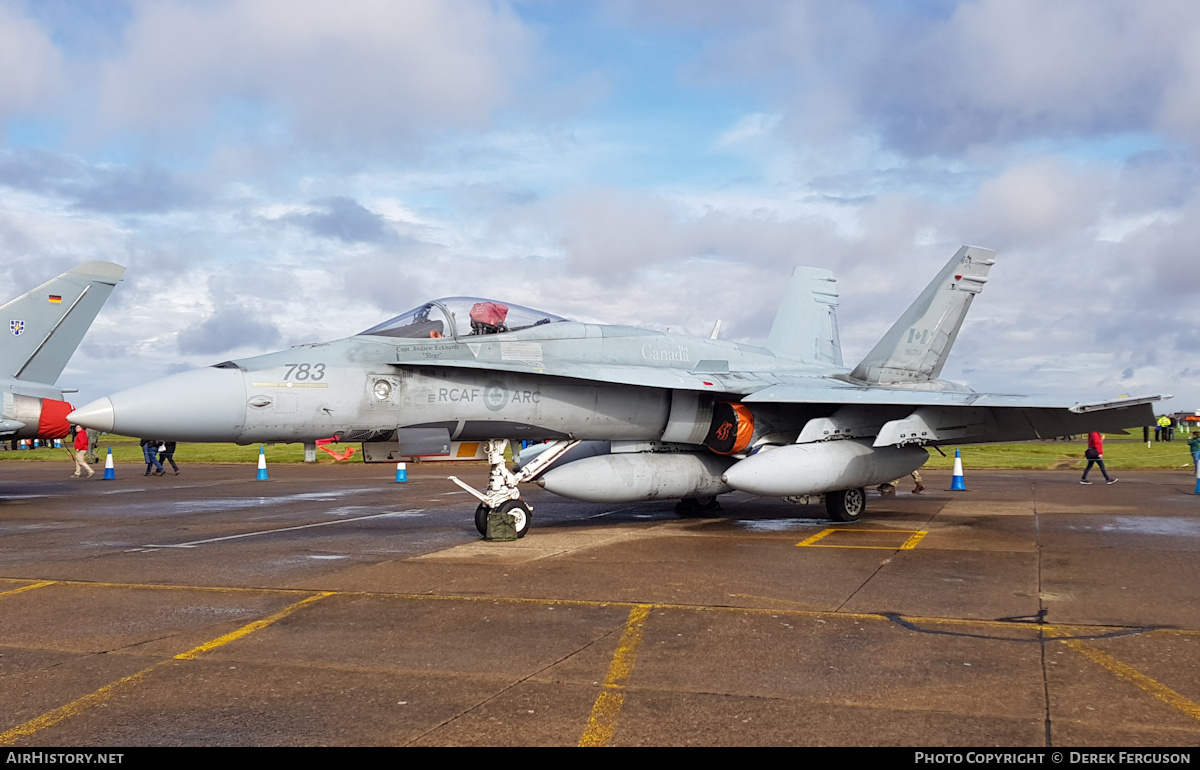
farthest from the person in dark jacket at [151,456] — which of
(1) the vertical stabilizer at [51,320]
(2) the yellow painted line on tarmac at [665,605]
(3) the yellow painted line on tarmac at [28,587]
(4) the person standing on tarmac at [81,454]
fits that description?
(2) the yellow painted line on tarmac at [665,605]

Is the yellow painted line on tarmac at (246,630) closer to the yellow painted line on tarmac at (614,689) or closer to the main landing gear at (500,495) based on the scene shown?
the yellow painted line on tarmac at (614,689)

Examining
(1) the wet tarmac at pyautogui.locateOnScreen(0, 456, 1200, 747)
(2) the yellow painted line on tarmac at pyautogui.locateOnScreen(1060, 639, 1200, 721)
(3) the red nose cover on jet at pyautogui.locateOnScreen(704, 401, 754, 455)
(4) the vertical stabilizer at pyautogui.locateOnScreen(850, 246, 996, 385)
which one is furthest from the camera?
(4) the vertical stabilizer at pyautogui.locateOnScreen(850, 246, 996, 385)

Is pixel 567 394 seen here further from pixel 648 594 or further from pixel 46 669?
pixel 46 669

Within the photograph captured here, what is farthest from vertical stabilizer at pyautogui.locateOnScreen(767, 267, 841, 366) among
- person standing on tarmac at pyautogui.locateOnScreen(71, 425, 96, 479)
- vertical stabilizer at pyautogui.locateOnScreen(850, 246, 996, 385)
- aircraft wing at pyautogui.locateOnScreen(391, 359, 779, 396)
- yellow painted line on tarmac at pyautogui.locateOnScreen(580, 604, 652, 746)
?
person standing on tarmac at pyautogui.locateOnScreen(71, 425, 96, 479)

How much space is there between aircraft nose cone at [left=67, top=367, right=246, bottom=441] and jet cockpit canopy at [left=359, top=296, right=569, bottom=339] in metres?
1.73

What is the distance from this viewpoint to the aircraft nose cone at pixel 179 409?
791cm

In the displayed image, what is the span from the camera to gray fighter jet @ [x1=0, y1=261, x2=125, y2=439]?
1557 centimetres

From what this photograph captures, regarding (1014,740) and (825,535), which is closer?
(1014,740)

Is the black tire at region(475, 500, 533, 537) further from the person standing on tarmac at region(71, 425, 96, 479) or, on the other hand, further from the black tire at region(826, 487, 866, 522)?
the person standing on tarmac at region(71, 425, 96, 479)

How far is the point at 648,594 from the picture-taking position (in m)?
7.07

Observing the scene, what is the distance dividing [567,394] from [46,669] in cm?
629

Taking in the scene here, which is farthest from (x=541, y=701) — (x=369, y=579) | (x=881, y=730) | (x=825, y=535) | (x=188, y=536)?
Answer: (x=188, y=536)

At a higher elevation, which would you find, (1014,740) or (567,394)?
(567,394)

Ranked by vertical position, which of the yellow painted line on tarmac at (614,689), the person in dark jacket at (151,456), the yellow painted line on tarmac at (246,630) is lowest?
the yellow painted line on tarmac at (614,689)
